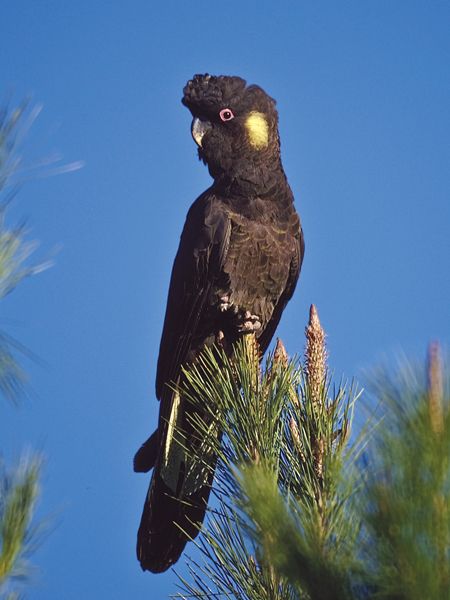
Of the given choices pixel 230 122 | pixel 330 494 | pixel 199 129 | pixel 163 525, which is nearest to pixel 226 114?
pixel 230 122

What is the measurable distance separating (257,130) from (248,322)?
3.82 feet

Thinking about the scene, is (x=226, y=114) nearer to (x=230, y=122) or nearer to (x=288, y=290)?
(x=230, y=122)

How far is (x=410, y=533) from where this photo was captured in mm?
1493

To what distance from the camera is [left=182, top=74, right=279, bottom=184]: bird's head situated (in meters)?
4.89

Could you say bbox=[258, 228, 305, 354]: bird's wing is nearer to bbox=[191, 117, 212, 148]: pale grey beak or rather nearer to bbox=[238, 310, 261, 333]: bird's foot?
bbox=[238, 310, 261, 333]: bird's foot

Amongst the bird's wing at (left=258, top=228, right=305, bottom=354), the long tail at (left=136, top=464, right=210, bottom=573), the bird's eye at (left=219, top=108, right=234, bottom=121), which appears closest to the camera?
the long tail at (left=136, top=464, right=210, bottom=573)

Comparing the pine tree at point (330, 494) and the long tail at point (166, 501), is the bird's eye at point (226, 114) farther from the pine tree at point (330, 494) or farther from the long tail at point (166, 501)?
the pine tree at point (330, 494)

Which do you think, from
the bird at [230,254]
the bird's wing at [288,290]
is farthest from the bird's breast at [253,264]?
the bird's wing at [288,290]

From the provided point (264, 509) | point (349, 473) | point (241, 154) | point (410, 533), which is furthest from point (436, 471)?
point (241, 154)

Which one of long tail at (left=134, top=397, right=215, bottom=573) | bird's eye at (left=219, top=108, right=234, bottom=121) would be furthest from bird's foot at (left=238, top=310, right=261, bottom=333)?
bird's eye at (left=219, top=108, right=234, bottom=121)

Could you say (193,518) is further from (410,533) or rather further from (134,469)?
(410,533)

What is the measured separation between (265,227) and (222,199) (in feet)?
1.00

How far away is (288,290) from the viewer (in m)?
4.95

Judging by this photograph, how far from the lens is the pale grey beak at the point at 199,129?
16.4 feet
